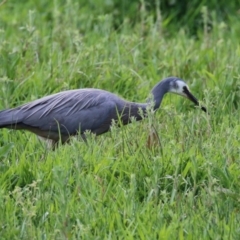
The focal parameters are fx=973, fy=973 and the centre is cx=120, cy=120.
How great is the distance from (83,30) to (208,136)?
3140 mm

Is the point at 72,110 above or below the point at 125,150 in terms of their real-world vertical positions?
below

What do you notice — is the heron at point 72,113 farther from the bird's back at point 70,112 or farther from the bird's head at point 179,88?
the bird's head at point 179,88

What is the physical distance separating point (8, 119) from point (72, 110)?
0.53 meters

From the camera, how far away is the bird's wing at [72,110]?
6.55m

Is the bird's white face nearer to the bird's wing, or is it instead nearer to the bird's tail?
the bird's wing

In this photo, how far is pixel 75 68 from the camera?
24.3 ft

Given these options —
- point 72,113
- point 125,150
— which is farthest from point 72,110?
point 125,150

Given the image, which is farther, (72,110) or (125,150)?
(72,110)

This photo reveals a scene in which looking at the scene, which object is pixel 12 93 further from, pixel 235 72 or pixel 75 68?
pixel 235 72

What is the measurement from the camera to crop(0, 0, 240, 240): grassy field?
4.92 meters

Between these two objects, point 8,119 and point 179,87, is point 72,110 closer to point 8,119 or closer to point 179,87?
point 8,119

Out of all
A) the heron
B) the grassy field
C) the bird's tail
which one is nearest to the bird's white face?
the grassy field

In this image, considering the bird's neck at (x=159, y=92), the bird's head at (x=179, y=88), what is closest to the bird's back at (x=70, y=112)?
the bird's neck at (x=159, y=92)

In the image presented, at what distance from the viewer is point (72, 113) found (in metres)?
6.68
